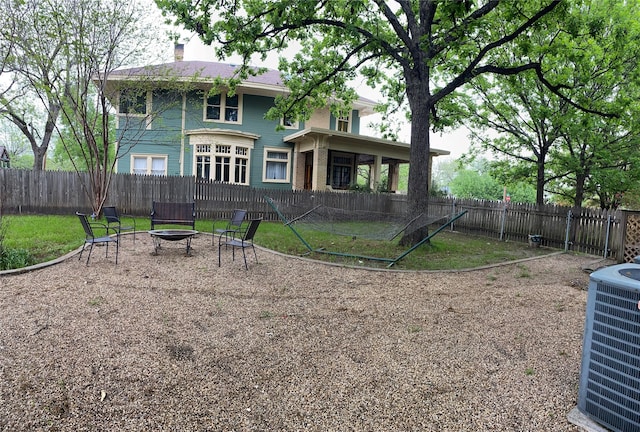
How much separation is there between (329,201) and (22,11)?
10657 millimetres

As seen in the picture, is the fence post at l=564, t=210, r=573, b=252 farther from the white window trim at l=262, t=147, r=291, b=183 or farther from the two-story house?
the white window trim at l=262, t=147, r=291, b=183

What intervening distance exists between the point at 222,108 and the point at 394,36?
33.2 feet

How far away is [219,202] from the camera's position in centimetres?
1352

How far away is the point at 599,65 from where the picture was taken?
10.9 m

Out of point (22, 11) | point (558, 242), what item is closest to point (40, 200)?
point (22, 11)

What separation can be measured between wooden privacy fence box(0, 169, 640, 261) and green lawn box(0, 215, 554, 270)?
78 centimetres

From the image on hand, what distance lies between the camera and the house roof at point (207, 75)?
12016mm

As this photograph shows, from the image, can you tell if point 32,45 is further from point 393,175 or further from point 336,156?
point 393,175

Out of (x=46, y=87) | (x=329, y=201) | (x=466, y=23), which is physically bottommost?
(x=329, y=201)

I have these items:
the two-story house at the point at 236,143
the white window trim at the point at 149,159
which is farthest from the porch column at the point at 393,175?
the white window trim at the point at 149,159

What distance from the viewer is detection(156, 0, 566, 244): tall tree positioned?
7.78 m

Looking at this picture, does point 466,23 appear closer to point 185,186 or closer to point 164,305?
point 164,305

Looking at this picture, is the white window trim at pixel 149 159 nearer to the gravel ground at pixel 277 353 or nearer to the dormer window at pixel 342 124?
the dormer window at pixel 342 124

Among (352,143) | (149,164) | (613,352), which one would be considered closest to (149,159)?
(149,164)
